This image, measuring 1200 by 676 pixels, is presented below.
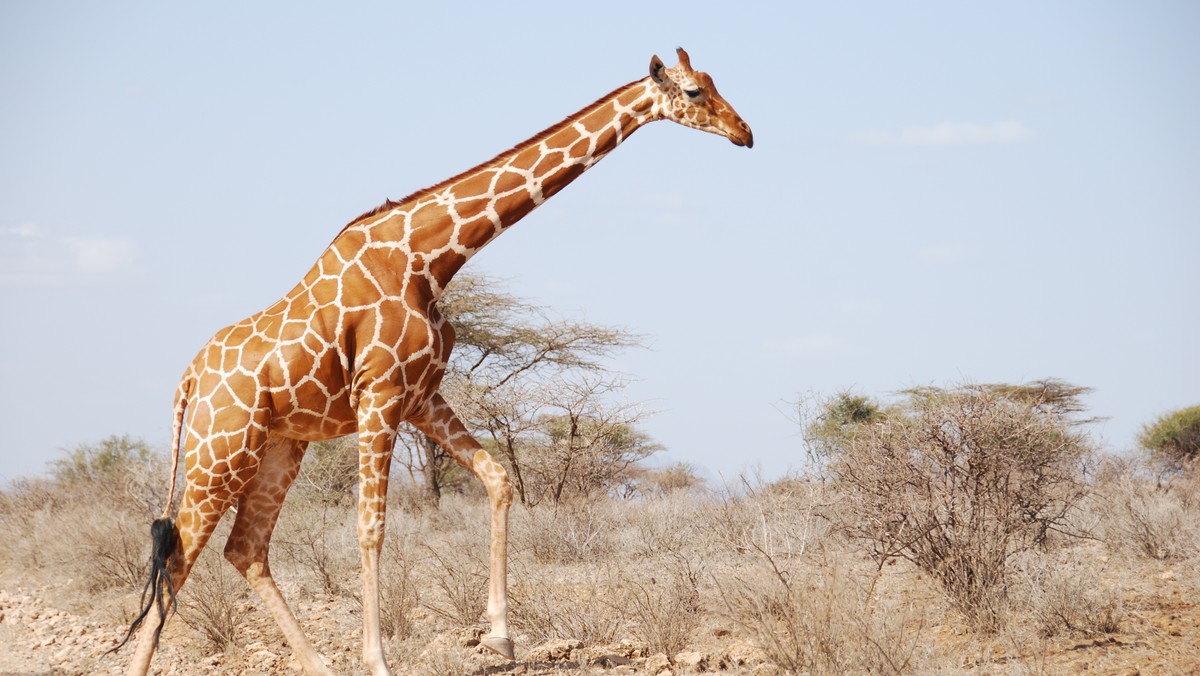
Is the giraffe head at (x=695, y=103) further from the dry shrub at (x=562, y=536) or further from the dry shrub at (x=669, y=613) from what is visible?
the dry shrub at (x=562, y=536)

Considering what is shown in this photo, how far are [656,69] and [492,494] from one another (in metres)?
2.70

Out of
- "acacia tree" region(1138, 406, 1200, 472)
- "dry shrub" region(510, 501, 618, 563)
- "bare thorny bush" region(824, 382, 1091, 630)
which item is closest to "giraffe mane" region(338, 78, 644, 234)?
"bare thorny bush" region(824, 382, 1091, 630)

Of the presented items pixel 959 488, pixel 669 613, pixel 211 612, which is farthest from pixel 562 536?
pixel 959 488

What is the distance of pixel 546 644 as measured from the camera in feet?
23.6

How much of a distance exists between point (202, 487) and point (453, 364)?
11.6 m

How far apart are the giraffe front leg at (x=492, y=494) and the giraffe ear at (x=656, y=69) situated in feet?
7.64

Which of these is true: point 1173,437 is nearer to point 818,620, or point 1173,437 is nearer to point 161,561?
point 818,620

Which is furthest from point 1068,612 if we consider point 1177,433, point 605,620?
point 1177,433

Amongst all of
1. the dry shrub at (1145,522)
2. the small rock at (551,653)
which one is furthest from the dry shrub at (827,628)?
the dry shrub at (1145,522)

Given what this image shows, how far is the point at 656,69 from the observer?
6605 millimetres

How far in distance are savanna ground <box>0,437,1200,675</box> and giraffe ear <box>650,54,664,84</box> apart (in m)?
2.91

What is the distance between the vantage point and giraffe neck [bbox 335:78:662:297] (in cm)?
658

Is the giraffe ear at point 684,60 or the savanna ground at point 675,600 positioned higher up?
the giraffe ear at point 684,60

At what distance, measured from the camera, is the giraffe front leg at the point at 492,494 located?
6.45m
